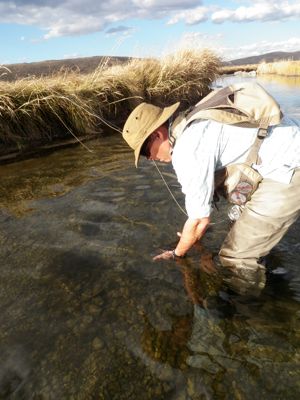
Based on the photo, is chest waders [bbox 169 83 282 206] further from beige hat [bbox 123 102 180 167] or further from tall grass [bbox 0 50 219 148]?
tall grass [bbox 0 50 219 148]

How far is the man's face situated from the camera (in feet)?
11.8

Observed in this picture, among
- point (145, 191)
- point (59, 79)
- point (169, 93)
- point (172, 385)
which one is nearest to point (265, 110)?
point (172, 385)

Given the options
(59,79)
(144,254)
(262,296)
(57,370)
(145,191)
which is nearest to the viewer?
(57,370)

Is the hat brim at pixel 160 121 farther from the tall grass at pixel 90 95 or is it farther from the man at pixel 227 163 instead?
the tall grass at pixel 90 95

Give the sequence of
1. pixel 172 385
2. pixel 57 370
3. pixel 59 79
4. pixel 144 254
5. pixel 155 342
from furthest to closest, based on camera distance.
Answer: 1. pixel 59 79
2. pixel 144 254
3. pixel 155 342
4. pixel 57 370
5. pixel 172 385

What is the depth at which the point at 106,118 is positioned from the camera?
12102mm

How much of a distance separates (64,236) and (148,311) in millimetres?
2017

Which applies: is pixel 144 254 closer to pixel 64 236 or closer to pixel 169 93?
pixel 64 236

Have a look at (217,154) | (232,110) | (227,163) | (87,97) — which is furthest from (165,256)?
(87,97)

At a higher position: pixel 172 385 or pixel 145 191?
pixel 172 385

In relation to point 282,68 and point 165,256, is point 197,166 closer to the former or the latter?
point 165,256

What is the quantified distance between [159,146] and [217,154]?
0.52 meters

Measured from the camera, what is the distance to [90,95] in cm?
1123

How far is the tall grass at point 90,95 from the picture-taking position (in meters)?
9.54
